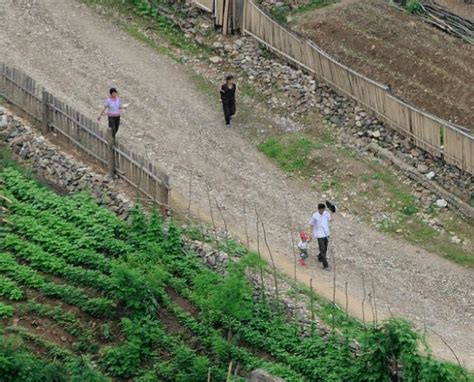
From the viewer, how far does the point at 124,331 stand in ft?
65.7

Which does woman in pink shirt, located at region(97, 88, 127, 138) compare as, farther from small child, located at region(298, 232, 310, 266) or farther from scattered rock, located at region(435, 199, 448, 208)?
scattered rock, located at region(435, 199, 448, 208)

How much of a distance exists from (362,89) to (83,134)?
6446 millimetres

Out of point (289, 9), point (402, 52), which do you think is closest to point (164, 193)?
point (402, 52)

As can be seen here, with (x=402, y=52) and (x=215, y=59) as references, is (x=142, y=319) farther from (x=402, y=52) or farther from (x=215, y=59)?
(x=402, y=52)

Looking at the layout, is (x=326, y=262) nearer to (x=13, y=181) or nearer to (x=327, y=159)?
(x=327, y=159)

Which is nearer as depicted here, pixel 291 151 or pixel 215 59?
pixel 291 151

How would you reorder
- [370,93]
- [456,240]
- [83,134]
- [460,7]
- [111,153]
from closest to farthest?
[111,153]
[456,240]
[83,134]
[370,93]
[460,7]

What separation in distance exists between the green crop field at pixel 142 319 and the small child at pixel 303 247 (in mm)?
1114

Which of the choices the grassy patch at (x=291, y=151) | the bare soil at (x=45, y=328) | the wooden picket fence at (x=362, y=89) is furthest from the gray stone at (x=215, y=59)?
the bare soil at (x=45, y=328)

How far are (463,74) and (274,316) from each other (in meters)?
9.31

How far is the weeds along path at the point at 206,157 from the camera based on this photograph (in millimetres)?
21547

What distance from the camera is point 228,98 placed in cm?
2558

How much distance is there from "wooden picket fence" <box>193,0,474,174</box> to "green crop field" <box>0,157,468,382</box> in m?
5.53

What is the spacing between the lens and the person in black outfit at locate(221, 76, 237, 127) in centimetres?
2542
